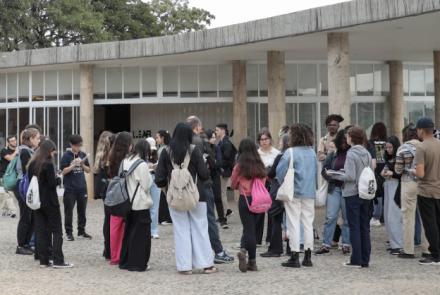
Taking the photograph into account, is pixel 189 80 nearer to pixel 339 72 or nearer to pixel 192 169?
pixel 339 72

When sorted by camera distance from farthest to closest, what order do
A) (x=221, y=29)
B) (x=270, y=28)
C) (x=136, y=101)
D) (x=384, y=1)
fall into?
1. (x=136, y=101)
2. (x=221, y=29)
3. (x=270, y=28)
4. (x=384, y=1)

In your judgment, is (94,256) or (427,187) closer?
(427,187)

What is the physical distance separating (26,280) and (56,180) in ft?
4.44

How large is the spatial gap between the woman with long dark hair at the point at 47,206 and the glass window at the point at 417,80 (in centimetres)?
1425

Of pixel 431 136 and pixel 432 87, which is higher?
pixel 432 87

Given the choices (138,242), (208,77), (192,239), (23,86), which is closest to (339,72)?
(208,77)

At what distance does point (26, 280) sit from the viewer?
318 inches

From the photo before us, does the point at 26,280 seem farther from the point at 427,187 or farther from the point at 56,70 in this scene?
the point at 56,70

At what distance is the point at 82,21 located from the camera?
32812mm

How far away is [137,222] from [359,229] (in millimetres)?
2819

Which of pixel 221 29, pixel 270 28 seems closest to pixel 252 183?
pixel 270 28

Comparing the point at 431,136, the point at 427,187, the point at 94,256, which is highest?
Answer: the point at 431,136

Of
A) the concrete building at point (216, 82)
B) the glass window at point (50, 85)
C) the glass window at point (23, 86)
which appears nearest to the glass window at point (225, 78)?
the concrete building at point (216, 82)

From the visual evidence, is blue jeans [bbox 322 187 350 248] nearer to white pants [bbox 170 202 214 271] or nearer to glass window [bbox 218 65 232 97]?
white pants [bbox 170 202 214 271]
